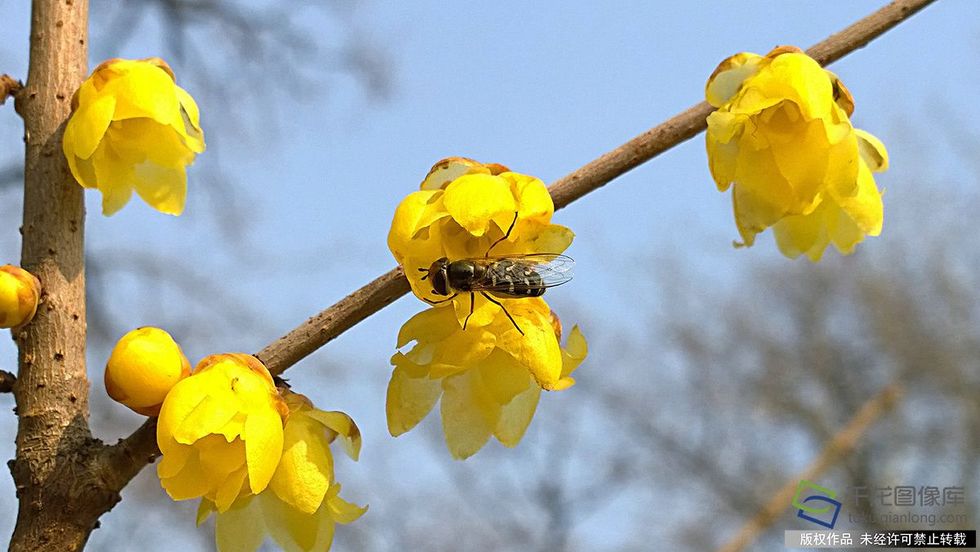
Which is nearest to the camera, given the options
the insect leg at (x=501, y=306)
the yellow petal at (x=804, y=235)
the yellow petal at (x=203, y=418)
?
the yellow petal at (x=203, y=418)

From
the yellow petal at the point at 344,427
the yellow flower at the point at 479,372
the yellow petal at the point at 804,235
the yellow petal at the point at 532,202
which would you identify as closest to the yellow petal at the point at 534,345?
the yellow flower at the point at 479,372

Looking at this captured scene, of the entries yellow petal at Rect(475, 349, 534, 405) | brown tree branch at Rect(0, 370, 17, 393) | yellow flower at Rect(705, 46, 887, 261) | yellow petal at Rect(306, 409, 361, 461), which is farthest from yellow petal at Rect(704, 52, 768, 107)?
brown tree branch at Rect(0, 370, 17, 393)

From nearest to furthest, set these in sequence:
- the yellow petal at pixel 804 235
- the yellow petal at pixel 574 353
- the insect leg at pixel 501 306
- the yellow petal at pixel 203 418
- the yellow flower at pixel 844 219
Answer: the yellow petal at pixel 203 418, the insect leg at pixel 501 306, the yellow petal at pixel 574 353, the yellow flower at pixel 844 219, the yellow petal at pixel 804 235

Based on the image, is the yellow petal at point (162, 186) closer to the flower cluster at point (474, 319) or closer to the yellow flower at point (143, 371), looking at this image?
the yellow flower at point (143, 371)

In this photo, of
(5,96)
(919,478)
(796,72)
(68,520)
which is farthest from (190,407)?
(919,478)

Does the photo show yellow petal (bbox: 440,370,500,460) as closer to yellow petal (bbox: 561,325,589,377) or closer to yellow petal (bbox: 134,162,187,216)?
yellow petal (bbox: 561,325,589,377)

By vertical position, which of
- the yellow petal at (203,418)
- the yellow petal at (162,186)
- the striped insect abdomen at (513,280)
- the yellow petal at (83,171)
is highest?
the yellow petal at (162,186)

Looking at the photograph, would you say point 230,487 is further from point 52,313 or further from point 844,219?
point 844,219

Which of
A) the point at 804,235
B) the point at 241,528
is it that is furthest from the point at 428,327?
the point at 804,235
